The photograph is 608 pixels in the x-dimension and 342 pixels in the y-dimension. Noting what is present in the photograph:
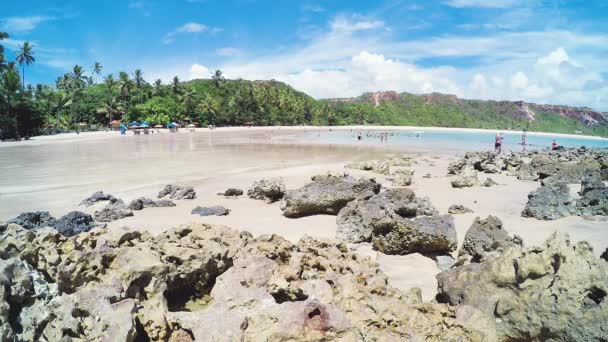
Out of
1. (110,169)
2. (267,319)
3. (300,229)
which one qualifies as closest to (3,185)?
(110,169)

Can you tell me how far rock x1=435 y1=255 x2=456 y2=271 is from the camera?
19.1ft

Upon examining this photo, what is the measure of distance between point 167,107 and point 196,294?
260 feet

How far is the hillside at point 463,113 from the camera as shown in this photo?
450ft

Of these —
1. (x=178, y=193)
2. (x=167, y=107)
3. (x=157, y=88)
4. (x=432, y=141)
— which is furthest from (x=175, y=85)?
(x=178, y=193)

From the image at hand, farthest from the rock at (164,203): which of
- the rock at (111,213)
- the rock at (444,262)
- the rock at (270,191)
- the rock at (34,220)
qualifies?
the rock at (444,262)

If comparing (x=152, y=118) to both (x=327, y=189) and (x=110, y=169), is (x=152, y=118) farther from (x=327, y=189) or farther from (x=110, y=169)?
(x=327, y=189)

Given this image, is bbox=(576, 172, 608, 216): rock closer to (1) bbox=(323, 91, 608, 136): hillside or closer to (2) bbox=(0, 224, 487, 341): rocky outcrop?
(2) bbox=(0, 224, 487, 341): rocky outcrop

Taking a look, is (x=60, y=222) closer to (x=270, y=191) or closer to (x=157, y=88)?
(x=270, y=191)

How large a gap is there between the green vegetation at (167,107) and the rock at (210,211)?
45.2 metres

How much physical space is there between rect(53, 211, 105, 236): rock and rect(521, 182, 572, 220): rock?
8968 millimetres

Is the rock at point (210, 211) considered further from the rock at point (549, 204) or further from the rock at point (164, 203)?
the rock at point (549, 204)

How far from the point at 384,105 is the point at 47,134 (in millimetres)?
119833

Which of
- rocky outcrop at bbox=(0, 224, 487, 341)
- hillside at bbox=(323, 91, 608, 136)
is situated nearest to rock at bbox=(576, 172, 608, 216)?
rocky outcrop at bbox=(0, 224, 487, 341)

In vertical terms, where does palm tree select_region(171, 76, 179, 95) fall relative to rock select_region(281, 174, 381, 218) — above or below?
above
